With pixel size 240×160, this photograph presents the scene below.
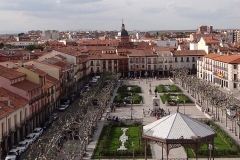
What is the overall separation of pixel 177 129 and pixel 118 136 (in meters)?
16.6

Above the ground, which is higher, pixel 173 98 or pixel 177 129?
pixel 177 129

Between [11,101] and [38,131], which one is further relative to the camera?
[38,131]

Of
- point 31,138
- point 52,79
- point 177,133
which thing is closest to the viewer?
point 177,133

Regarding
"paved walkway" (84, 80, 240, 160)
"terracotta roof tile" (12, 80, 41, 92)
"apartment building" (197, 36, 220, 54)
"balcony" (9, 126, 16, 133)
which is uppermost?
"apartment building" (197, 36, 220, 54)

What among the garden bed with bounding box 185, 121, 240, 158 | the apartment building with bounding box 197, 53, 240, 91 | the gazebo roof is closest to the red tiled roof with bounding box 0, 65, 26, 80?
the garden bed with bounding box 185, 121, 240, 158

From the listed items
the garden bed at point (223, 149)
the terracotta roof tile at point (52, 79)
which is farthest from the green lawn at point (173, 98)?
the garden bed at point (223, 149)

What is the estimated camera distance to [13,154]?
3359cm

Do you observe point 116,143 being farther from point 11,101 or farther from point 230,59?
point 230,59

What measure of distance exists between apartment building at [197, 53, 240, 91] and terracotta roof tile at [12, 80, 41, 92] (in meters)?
38.6

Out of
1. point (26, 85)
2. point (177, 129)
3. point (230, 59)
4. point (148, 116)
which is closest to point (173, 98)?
point (148, 116)

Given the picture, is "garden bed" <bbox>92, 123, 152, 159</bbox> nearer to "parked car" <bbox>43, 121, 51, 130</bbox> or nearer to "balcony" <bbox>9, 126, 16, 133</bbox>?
"parked car" <bbox>43, 121, 51, 130</bbox>

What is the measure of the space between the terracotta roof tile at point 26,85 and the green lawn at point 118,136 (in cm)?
980

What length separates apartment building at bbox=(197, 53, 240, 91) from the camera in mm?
73312

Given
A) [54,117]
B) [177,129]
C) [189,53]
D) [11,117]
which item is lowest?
[54,117]
